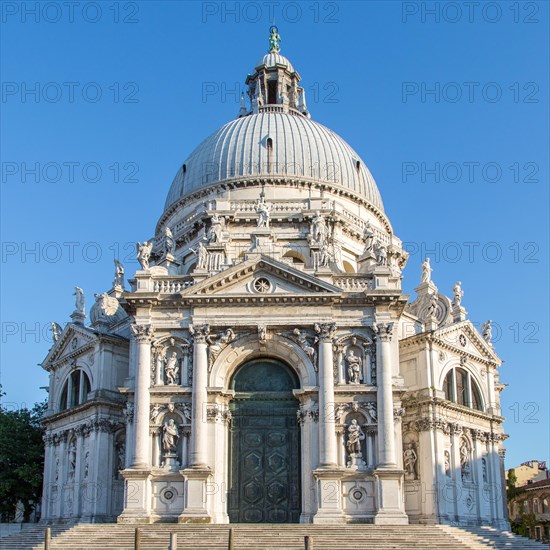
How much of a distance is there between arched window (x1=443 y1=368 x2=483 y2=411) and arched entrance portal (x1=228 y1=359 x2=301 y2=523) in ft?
37.0

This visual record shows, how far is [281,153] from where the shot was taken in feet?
169

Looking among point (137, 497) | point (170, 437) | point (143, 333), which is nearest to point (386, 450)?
point (170, 437)

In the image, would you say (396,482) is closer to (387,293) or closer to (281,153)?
(387,293)

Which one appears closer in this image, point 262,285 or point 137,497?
point 137,497

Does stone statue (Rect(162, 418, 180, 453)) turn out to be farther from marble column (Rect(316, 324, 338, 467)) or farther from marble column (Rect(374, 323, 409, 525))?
marble column (Rect(374, 323, 409, 525))

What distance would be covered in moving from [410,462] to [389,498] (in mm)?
8704

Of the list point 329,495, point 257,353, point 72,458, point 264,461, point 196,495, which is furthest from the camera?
point 72,458

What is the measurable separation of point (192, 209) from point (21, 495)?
19951 millimetres

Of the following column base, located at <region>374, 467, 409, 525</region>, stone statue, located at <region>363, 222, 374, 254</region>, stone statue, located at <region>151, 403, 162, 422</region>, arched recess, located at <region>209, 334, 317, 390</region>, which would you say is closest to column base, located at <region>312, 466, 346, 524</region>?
column base, located at <region>374, 467, 409, 525</region>

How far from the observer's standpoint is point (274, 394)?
37.5 m

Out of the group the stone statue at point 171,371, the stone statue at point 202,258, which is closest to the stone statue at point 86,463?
the stone statue at point 171,371

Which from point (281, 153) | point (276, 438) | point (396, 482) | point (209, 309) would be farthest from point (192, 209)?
point (396, 482)

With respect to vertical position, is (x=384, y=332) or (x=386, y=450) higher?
(x=384, y=332)

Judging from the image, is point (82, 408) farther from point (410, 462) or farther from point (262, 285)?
point (410, 462)
